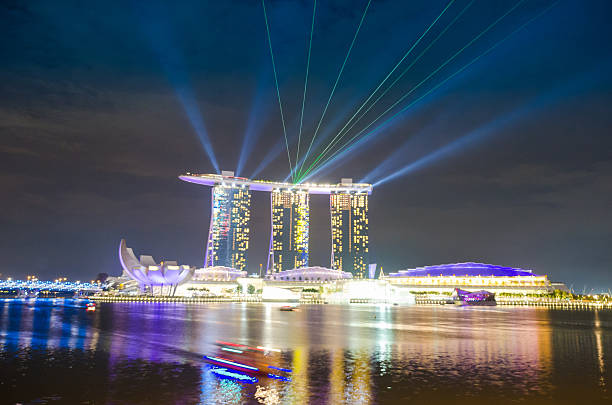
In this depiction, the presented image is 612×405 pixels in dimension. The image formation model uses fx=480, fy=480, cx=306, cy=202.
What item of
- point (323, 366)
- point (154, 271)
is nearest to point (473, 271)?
point (154, 271)

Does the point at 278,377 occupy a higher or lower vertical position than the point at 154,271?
lower

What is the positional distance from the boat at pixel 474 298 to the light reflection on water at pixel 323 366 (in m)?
98.5

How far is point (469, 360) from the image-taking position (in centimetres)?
3025

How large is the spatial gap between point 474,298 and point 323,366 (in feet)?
427

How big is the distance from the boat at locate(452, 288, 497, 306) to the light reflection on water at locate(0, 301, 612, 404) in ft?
323

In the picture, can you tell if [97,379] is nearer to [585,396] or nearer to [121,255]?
[585,396]

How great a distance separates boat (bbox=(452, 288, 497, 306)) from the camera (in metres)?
141

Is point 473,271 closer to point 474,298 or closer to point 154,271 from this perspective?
point 474,298

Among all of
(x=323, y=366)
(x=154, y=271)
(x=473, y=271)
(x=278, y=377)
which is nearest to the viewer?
(x=278, y=377)

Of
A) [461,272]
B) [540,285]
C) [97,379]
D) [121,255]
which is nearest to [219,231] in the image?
[121,255]

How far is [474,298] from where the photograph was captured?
146 meters

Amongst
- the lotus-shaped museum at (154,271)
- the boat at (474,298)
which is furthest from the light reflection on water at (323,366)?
the boat at (474,298)

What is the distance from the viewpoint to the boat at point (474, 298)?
5556 inches

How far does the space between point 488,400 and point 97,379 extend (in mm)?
18529
